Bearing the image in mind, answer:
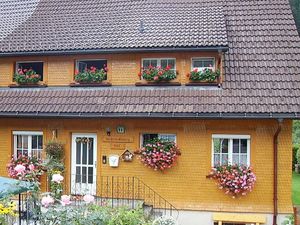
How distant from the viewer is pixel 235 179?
38.3ft

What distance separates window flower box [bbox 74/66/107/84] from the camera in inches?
532

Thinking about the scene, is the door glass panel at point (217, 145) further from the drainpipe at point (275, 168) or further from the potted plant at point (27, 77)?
the potted plant at point (27, 77)

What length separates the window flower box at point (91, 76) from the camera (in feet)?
44.4

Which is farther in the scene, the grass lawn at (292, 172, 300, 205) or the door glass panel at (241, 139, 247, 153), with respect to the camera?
the grass lawn at (292, 172, 300, 205)

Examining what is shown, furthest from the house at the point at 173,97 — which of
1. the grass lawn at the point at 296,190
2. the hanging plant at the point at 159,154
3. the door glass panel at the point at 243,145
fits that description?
the grass lawn at the point at 296,190

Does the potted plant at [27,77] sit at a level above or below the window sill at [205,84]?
above

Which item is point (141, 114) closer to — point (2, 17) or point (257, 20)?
point (257, 20)

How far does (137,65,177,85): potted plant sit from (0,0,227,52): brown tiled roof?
73 centimetres

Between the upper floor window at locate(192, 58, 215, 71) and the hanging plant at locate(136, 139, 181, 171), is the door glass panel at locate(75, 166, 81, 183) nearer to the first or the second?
the hanging plant at locate(136, 139, 181, 171)

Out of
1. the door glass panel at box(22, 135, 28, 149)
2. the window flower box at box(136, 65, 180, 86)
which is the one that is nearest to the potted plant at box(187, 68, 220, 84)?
the window flower box at box(136, 65, 180, 86)

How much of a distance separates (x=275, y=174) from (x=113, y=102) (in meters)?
5.39

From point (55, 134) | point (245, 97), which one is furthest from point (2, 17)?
point (245, 97)

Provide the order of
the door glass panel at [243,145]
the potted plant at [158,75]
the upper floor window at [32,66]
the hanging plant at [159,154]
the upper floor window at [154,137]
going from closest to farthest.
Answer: the hanging plant at [159,154] < the door glass panel at [243,145] < the upper floor window at [154,137] < the potted plant at [158,75] < the upper floor window at [32,66]

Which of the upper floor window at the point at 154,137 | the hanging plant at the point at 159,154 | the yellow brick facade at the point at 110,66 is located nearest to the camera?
the hanging plant at the point at 159,154
